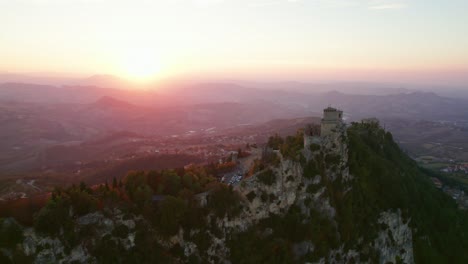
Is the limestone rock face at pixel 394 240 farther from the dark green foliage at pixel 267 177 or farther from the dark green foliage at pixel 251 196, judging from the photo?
the dark green foliage at pixel 251 196

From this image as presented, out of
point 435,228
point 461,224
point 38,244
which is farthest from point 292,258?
point 461,224

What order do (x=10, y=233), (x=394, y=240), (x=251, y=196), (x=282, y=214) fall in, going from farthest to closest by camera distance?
1. (x=394, y=240)
2. (x=282, y=214)
3. (x=251, y=196)
4. (x=10, y=233)

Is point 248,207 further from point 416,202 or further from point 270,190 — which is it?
point 416,202

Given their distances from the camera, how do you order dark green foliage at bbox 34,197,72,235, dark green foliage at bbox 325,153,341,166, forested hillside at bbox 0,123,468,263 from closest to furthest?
dark green foliage at bbox 34,197,72,235
forested hillside at bbox 0,123,468,263
dark green foliage at bbox 325,153,341,166

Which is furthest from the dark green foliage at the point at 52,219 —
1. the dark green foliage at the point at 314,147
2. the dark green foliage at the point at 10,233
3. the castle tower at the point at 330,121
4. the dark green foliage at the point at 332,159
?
the castle tower at the point at 330,121

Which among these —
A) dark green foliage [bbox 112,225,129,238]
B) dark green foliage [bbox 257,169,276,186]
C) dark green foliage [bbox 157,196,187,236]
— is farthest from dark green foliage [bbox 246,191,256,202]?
dark green foliage [bbox 112,225,129,238]

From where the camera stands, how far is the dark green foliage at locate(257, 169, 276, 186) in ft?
164

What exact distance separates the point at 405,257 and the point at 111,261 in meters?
45.6

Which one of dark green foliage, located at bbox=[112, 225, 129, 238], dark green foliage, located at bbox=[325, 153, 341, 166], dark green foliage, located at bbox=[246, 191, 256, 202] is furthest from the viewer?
dark green foliage, located at bbox=[325, 153, 341, 166]

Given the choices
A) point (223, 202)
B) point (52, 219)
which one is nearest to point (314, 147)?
point (223, 202)

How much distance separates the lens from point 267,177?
50156 millimetres

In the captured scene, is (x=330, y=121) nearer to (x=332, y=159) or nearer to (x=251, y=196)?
(x=332, y=159)

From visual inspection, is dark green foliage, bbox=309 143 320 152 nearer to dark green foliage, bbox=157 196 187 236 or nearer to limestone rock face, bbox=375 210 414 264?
limestone rock face, bbox=375 210 414 264

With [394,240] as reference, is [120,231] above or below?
above
